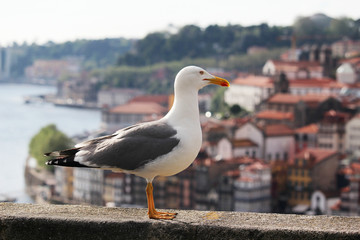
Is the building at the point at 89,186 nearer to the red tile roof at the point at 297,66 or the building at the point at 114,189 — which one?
the building at the point at 114,189

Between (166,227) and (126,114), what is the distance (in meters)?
26.2

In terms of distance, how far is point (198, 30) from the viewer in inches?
1636

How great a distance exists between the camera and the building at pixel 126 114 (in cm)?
2664

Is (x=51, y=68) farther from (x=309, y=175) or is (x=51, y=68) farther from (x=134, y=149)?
(x=134, y=149)

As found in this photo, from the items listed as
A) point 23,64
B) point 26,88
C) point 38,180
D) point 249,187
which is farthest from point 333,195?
point 23,64

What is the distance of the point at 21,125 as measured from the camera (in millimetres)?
28812

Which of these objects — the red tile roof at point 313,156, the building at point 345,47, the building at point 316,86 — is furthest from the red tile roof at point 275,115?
the building at point 345,47

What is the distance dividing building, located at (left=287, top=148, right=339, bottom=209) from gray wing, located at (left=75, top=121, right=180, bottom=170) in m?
13.0

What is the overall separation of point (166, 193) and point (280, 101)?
767 centimetres

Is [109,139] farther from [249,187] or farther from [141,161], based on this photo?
[249,187]

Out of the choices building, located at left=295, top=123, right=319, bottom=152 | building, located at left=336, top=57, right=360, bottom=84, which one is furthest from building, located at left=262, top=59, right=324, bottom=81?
building, located at left=295, top=123, right=319, bottom=152

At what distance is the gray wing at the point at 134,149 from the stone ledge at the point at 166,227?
0.08 meters

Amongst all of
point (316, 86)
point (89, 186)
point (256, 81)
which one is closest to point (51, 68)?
point (256, 81)

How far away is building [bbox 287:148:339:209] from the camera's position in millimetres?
14047
